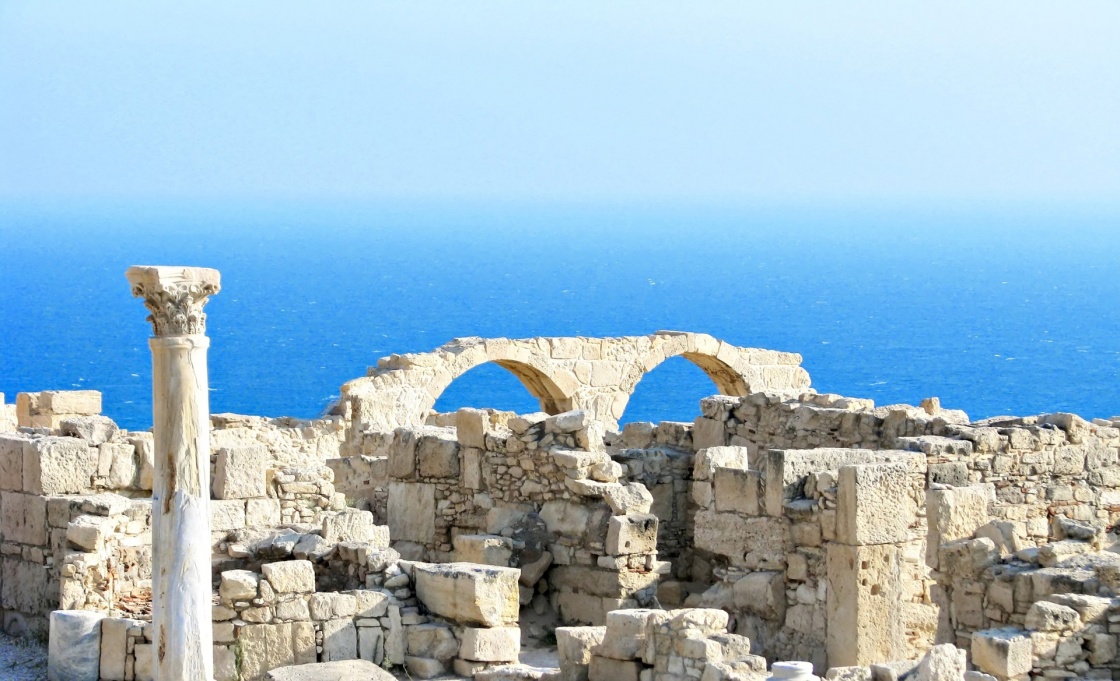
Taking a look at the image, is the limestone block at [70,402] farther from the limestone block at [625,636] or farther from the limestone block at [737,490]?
the limestone block at [625,636]

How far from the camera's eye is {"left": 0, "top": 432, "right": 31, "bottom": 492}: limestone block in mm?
14305

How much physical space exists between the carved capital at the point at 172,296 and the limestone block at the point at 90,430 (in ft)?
9.93

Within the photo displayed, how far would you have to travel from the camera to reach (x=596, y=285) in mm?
105562

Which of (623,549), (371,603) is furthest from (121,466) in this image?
(623,549)

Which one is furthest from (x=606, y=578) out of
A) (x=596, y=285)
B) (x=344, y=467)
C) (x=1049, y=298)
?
(x=596, y=285)

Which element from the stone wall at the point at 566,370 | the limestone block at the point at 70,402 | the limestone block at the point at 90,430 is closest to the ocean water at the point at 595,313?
the stone wall at the point at 566,370

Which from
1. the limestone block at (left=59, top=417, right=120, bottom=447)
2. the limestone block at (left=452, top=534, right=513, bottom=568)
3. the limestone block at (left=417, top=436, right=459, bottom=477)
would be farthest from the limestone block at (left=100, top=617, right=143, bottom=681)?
the limestone block at (left=417, top=436, right=459, bottom=477)

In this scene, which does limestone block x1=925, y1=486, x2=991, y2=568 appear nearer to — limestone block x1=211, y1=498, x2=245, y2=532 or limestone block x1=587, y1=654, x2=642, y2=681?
limestone block x1=587, y1=654, x2=642, y2=681

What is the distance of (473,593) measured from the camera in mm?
12773

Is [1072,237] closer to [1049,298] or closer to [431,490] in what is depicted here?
[1049,298]

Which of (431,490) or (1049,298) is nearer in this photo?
(431,490)

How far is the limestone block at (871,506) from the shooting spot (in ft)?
42.8

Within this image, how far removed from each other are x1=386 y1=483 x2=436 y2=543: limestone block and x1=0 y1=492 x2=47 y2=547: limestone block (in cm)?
299

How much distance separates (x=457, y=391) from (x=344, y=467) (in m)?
37.2
